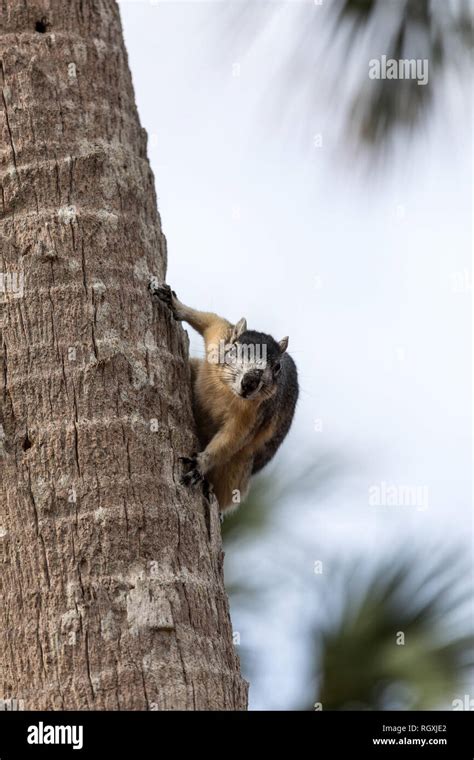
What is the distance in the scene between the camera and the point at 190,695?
3.87 meters

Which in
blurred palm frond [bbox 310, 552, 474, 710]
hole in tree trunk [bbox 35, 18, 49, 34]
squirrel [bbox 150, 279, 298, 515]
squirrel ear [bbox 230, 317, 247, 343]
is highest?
hole in tree trunk [bbox 35, 18, 49, 34]

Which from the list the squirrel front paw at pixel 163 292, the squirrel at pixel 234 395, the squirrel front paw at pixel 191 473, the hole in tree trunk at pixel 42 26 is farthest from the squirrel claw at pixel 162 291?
the hole in tree trunk at pixel 42 26

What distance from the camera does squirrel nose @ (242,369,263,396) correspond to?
583 cm

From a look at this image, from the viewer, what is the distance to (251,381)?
5891 mm

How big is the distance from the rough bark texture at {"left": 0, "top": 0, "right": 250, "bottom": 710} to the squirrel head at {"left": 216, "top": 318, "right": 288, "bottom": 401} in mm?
796

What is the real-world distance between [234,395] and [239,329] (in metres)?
0.52

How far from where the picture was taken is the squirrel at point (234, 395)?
576cm

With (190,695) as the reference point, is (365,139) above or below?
above

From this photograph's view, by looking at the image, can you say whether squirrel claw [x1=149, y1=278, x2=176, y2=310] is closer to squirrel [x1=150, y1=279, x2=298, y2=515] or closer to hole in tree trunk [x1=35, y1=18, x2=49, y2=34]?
squirrel [x1=150, y1=279, x2=298, y2=515]

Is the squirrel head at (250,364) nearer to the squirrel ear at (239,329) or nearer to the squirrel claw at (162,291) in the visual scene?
the squirrel ear at (239,329)

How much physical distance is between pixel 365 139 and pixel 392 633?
3.11 meters

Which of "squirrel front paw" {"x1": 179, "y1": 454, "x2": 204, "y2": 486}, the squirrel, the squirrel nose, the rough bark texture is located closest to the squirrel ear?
the squirrel
